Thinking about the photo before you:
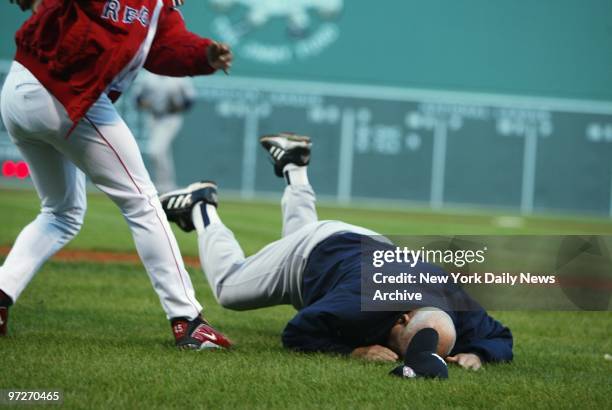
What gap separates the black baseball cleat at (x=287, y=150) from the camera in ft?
14.4

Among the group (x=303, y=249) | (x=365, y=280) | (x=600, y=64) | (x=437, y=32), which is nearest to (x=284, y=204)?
(x=303, y=249)

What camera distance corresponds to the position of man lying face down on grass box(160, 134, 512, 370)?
3102mm

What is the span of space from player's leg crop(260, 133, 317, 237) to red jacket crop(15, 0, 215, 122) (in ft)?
3.80

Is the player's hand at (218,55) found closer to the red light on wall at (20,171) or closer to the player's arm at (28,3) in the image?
the player's arm at (28,3)

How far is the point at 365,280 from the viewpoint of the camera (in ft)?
9.82

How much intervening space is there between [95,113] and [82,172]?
1.26ft

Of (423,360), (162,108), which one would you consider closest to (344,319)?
(423,360)

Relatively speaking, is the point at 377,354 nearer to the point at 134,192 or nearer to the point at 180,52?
the point at 134,192

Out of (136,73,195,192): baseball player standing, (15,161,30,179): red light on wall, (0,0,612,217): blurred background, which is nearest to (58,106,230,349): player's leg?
(136,73,195,192): baseball player standing

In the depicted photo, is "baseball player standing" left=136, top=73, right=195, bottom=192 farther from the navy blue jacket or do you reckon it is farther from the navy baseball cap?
the navy baseball cap

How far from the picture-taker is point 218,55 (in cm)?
335

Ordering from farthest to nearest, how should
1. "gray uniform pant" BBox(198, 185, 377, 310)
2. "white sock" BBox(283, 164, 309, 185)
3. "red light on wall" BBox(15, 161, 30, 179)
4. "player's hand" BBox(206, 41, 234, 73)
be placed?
"red light on wall" BBox(15, 161, 30, 179), "white sock" BBox(283, 164, 309, 185), "gray uniform pant" BBox(198, 185, 377, 310), "player's hand" BBox(206, 41, 234, 73)

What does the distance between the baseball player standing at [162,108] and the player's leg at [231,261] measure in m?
9.69

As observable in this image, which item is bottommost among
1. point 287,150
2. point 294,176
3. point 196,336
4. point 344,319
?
point 196,336
